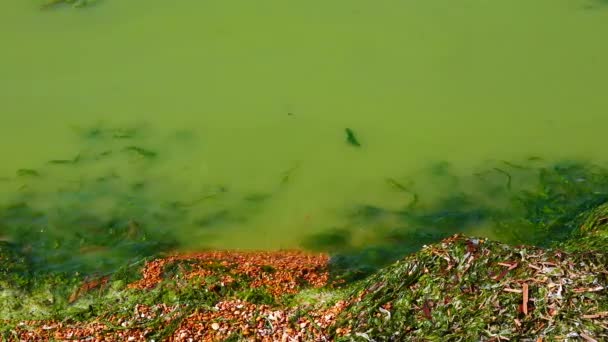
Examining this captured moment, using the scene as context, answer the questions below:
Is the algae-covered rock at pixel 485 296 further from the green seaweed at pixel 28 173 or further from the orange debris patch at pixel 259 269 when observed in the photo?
the green seaweed at pixel 28 173

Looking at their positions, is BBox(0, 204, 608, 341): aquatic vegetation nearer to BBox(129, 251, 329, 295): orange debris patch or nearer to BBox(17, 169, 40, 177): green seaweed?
BBox(129, 251, 329, 295): orange debris patch

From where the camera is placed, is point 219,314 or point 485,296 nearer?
point 485,296

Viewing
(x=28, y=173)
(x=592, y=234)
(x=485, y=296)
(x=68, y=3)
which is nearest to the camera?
(x=485, y=296)

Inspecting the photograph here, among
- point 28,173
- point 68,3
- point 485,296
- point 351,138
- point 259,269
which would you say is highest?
point 68,3

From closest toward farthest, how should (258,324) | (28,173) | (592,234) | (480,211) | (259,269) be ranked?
(258,324)
(592,234)
(259,269)
(480,211)
(28,173)

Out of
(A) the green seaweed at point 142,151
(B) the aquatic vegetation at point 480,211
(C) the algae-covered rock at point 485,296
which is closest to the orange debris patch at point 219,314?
(C) the algae-covered rock at point 485,296

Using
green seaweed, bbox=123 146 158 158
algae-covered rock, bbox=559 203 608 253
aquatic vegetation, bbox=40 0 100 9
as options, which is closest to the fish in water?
green seaweed, bbox=123 146 158 158

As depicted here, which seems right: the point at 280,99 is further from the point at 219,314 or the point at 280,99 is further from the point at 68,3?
the point at 68,3

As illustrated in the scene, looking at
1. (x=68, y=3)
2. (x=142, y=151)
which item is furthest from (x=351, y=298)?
(x=68, y=3)
